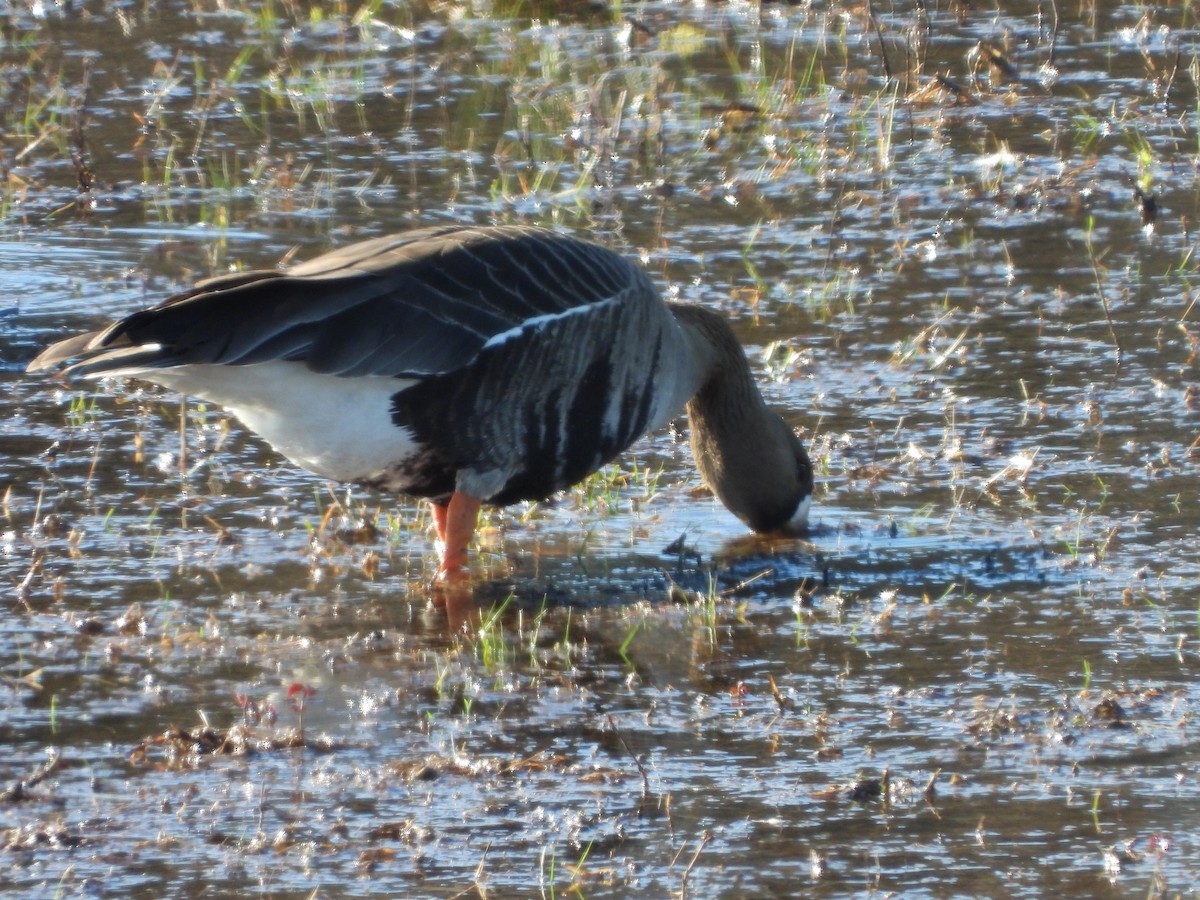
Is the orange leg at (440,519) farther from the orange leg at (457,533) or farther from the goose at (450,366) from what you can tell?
the orange leg at (457,533)

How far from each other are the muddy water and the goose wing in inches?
30.1

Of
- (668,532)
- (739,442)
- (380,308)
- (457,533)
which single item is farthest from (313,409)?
(739,442)

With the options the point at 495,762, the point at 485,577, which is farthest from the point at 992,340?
the point at 495,762

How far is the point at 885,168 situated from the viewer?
32.5 feet

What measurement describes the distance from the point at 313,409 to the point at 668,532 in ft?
4.67

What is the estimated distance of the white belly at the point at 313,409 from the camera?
539 cm

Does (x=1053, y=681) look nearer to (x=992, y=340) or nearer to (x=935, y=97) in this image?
(x=992, y=340)

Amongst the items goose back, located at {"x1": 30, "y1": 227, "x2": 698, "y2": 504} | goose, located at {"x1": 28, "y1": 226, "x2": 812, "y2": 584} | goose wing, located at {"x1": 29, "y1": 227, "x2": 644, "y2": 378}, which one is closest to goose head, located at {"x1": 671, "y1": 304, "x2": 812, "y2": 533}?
goose, located at {"x1": 28, "y1": 226, "x2": 812, "y2": 584}

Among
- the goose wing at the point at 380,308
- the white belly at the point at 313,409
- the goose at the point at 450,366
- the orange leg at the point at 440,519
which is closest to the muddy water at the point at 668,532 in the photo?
the orange leg at the point at 440,519

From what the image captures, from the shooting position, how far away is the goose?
17.3 ft

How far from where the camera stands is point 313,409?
5.49 metres

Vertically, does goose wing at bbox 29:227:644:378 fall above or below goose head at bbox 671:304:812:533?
above

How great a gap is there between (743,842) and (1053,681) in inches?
48.9

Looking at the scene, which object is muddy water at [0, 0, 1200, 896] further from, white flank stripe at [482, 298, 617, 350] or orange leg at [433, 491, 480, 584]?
white flank stripe at [482, 298, 617, 350]
